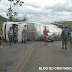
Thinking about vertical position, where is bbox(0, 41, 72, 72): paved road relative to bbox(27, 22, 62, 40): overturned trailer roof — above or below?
below

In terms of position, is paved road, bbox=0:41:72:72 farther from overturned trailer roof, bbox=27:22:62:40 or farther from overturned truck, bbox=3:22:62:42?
overturned trailer roof, bbox=27:22:62:40

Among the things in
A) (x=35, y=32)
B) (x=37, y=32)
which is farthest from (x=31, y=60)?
(x=35, y=32)

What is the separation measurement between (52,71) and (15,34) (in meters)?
13.1

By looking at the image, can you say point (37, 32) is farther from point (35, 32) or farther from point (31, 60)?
point (31, 60)

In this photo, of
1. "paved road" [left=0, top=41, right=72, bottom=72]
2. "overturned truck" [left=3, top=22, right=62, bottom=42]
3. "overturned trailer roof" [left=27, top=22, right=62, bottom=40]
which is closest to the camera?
"paved road" [left=0, top=41, right=72, bottom=72]

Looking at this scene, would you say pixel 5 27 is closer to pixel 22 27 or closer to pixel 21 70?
pixel 22 27

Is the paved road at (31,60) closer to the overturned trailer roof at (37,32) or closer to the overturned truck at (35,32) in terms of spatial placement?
the overturned truck at (35,32)

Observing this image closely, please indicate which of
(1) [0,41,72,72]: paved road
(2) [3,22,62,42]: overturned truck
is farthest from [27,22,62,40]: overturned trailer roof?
(1) [0,41,72,72]: paved road

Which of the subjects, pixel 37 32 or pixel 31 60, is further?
pixel 37 32

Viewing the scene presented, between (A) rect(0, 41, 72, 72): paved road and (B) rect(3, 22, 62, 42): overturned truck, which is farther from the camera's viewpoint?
(B) rect(3, 22, 62, 42): overturned truck

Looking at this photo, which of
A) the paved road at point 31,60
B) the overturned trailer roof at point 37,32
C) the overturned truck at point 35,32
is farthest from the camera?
the overturned trailer roof at point 37,32

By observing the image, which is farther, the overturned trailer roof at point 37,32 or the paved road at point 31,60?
the overturned trailer roof at point 37,32

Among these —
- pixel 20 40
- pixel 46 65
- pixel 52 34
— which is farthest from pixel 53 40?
pixel 46 65

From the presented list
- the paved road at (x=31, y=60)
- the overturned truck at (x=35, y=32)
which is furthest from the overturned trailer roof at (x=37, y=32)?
the paved road at (x=31, y=60)
